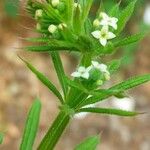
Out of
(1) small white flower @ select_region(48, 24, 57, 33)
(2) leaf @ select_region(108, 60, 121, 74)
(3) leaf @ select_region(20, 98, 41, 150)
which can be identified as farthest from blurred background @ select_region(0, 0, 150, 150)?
(1) small white flower @ select_region(48, 24, 57, 33)

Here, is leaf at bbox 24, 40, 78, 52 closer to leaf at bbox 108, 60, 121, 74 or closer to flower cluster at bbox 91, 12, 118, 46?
flower cluster at bbox 91, 12, 118, 46

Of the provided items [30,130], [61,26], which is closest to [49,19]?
[61,26]

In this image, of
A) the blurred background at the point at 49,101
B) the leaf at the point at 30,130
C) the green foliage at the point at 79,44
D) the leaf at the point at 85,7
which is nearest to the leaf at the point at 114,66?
the green foliage at the point at 79,44

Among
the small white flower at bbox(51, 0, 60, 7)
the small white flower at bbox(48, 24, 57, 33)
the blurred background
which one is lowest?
the small white flower at bbox(48, 24, 57, 33)

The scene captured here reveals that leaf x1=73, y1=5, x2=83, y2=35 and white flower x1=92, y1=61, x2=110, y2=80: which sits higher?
leaf x1=73, y1=5, x2=83, y2=35

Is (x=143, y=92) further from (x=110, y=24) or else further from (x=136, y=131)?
(x=110, y=24)
